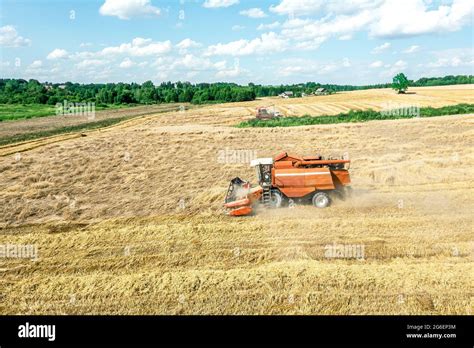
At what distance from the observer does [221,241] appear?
9.66m

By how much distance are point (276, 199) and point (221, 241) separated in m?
2.73

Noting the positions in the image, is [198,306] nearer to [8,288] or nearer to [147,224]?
[8,288]

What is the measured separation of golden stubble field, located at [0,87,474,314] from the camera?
6.98m

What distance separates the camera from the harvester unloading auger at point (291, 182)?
11.5 meters

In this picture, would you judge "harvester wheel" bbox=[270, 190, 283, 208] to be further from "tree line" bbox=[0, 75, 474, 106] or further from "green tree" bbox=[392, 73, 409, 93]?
"green tree" bbox=[392, 73, 409, 93]

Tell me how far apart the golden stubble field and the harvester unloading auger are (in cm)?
37

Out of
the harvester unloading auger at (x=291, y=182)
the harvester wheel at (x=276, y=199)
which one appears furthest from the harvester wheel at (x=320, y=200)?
the harvester wheel at (x=276, y=199)

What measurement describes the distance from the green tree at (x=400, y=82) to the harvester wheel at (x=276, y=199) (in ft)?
211

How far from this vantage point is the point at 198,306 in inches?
268
